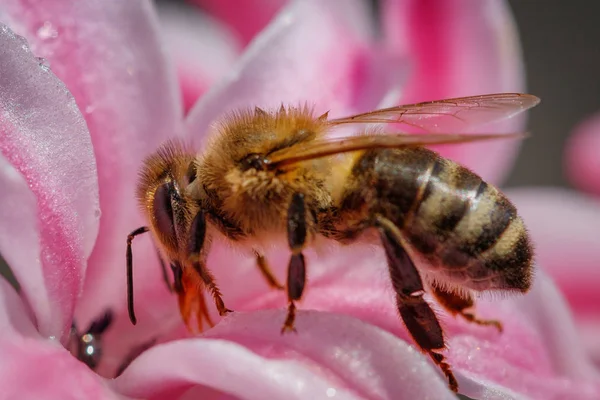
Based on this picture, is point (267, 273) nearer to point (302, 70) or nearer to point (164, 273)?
point (164, 273)

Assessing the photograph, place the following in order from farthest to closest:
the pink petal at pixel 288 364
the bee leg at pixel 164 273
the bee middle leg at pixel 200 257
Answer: the bee leg at pixel 164 273
the bee middle leg at pixel 200 257
the pink petal at pixel 288 364

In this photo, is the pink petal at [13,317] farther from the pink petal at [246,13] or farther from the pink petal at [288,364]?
the pink petal at [246,13]

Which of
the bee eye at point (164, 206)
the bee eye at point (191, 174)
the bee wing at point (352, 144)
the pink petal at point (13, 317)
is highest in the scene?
the bee wing at point (352, 144)

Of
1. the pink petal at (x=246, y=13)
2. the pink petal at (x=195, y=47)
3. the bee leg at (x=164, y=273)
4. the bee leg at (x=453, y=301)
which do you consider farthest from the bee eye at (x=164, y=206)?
the pink petal at (x=246, y=13)

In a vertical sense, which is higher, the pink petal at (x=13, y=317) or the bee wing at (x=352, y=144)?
the bee wing at (x=352, y=144)

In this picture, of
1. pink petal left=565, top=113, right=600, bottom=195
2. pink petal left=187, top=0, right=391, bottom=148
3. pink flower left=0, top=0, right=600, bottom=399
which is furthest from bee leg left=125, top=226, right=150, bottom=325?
pink petal left=565, top=113, right=600, bottom=195

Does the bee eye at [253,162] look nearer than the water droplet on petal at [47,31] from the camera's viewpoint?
Yes
